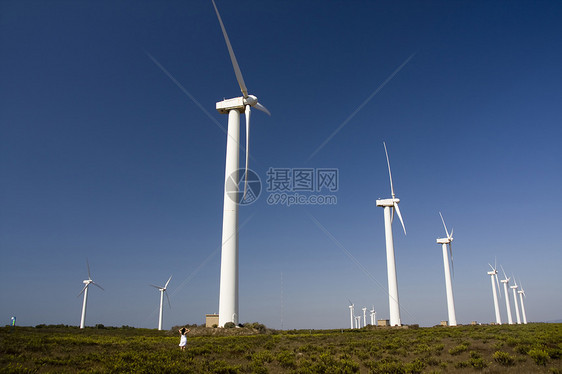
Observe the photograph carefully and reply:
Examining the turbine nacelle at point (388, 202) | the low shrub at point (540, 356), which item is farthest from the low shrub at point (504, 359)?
the turbine nacelle at point (388, 202)

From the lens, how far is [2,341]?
25.5 m

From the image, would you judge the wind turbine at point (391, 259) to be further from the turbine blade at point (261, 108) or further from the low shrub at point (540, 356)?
the low shrub at point (540, 356)

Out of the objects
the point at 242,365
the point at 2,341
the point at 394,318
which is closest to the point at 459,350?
the point at 242,365

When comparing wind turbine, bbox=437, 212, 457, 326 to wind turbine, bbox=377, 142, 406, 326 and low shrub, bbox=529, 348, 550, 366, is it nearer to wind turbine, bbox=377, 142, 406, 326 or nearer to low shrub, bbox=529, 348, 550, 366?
wind turbine, bbox=377, 142, 406, 326

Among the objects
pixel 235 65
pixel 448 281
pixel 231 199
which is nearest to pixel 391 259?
pixel 448 281

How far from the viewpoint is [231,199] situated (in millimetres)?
45812

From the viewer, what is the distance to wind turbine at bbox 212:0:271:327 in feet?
137

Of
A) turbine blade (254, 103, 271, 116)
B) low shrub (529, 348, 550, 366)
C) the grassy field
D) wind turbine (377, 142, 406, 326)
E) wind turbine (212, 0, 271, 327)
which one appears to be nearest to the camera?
the grassy field

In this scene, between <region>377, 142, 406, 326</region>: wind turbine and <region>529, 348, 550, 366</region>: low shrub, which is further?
<region>377, 142, 406, 326</region>: wind turbine

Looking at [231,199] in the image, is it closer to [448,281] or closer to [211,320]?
[211,320]

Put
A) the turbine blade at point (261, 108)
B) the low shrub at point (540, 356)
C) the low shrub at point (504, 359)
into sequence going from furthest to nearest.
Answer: the turbine blade at point (261, 108), the low shrub at point (504, 359), the low shrub at point (540, 356)

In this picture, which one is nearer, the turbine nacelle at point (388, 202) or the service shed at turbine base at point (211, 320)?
the service shed at turbine base at point (211, 320)

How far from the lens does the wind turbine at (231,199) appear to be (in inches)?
1649

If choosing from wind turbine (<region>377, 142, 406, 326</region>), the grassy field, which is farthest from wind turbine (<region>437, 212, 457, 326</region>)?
the grassy field
